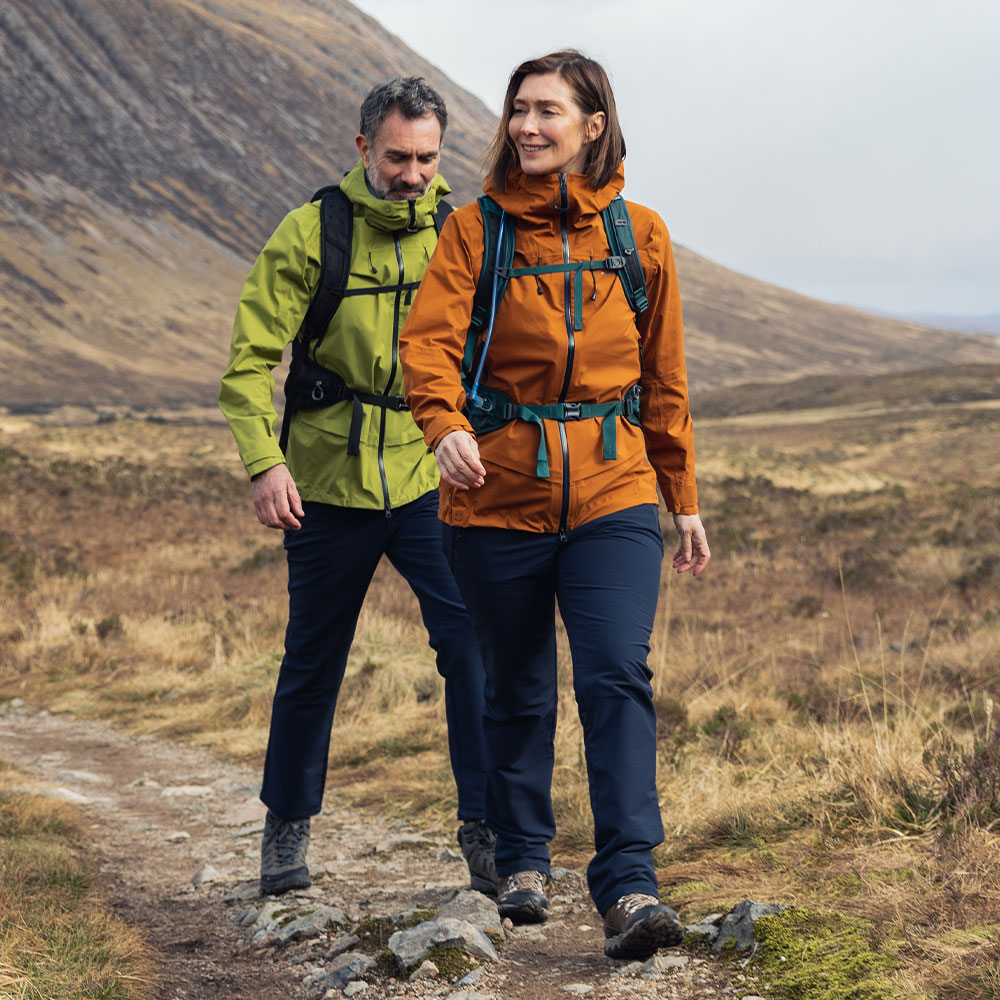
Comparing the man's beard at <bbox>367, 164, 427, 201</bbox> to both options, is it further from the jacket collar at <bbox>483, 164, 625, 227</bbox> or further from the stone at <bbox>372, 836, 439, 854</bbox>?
the stone at <bbox>372, 836, 439, 854</bbox>

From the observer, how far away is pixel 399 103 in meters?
3.40

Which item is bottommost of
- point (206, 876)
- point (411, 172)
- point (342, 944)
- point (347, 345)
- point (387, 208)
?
point (206, 876)

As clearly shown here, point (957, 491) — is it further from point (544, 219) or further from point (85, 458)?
point (85, 458)

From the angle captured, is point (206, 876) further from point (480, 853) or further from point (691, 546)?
point (691, 546)

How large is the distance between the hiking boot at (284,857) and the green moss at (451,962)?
101 cm

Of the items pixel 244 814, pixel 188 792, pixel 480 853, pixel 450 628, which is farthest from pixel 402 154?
pixel 188 792

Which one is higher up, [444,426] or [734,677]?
[444,426]

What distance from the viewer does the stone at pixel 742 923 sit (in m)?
2.57

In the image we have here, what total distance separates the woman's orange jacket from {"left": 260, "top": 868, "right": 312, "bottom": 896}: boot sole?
55.4 inches

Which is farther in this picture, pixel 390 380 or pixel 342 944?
pixel 390 380

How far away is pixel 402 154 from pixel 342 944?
2229mm

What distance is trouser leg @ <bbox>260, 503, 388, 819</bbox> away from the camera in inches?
138

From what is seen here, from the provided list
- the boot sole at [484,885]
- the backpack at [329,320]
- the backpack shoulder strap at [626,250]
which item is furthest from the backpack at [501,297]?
the boot sole at [484,885]

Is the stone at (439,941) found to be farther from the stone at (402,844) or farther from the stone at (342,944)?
the stone at (402,844)
